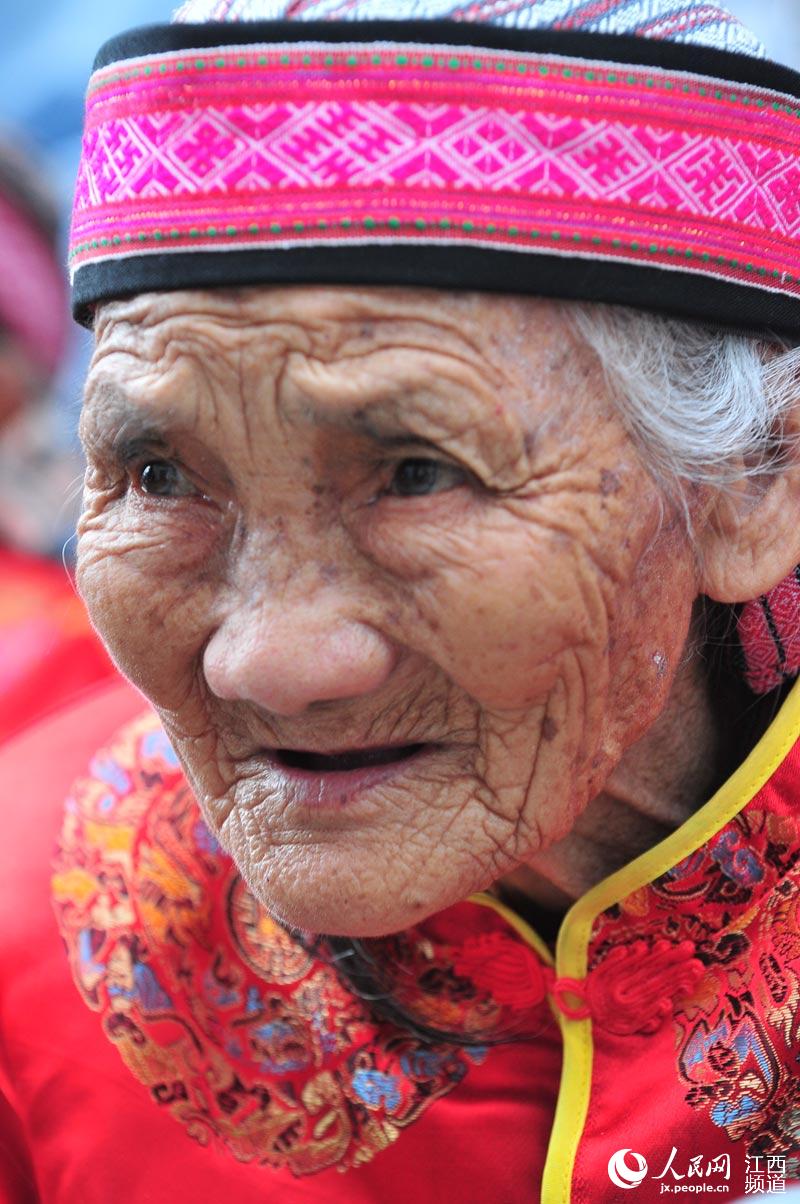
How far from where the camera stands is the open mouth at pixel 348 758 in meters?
1.84

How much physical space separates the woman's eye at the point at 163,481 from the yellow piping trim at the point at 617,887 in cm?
82

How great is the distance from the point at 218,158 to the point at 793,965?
1.31 metres

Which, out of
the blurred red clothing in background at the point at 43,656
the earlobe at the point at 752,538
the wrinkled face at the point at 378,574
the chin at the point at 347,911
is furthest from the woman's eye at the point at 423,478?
the blurred red clothing in background at the point at 43,656

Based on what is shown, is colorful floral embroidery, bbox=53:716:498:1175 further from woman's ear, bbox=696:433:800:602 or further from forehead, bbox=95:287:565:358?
forehead, bbox=95:287:565:358

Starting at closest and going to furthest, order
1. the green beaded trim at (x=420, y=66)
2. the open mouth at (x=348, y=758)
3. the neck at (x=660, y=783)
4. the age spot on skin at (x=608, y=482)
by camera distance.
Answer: the green beaded trim at (x=420, y=66)
the age spot on skin at (x=608, y=482)
the open mouth at (x=348, y=758)
the neck at (x=660, y=783)

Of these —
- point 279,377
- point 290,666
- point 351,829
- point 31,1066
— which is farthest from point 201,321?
point 31,1066

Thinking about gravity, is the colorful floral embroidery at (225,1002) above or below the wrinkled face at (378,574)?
below

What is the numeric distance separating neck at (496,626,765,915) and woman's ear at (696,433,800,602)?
199 mm

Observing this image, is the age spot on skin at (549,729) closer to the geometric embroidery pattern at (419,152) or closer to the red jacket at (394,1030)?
the red jacket at (394,1030)

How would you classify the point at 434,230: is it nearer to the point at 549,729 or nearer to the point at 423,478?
the point at 423,478

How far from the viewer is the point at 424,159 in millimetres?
1604

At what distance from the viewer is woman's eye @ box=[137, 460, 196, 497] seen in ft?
5.90

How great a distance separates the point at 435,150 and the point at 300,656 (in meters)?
0.61

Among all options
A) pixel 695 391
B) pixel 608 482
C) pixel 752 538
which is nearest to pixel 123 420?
pixel 608 482
